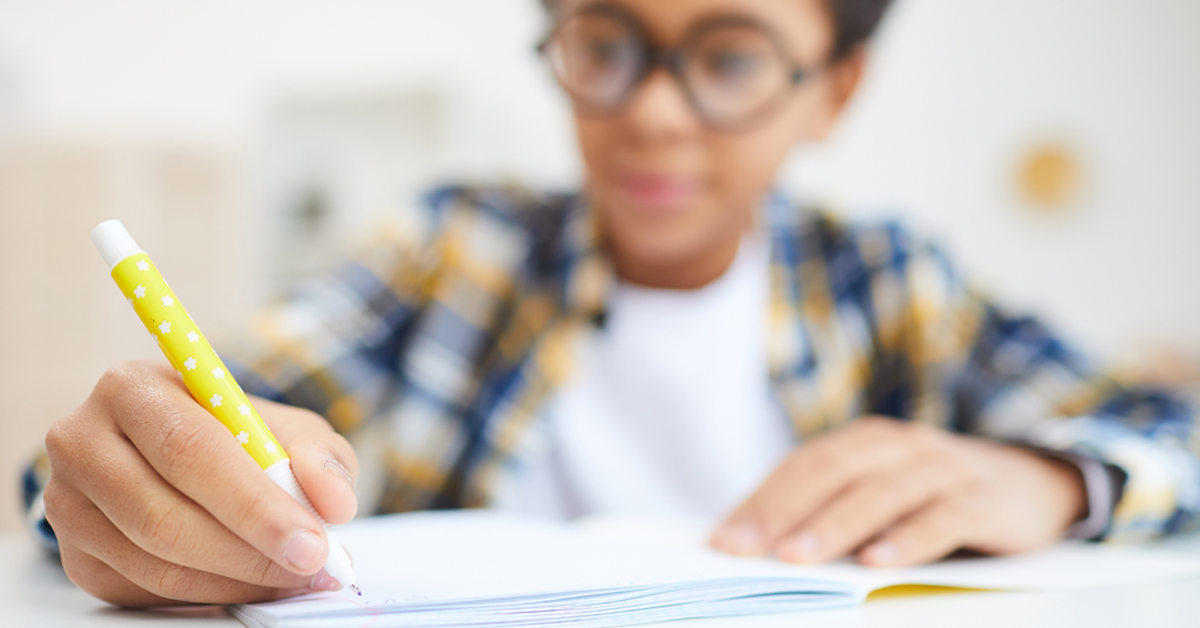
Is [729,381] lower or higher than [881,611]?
higher

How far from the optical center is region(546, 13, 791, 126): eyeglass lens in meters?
0.70

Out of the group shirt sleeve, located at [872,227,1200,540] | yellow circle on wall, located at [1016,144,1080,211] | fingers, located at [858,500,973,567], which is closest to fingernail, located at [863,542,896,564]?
fingers, located at [858,500,973,567]

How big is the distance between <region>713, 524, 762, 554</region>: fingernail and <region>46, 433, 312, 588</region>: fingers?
24 cm

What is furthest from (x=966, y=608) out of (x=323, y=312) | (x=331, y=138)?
(x=331, y=138)

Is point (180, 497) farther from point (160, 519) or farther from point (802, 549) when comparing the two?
point (802, 549)

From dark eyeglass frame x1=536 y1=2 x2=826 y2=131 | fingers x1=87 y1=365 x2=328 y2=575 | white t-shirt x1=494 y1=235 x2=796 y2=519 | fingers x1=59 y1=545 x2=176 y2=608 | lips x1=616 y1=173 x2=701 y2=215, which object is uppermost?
dark eyeglass frame x1=536 y1=2 x2=826 y2=131

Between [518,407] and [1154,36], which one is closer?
[518,407]

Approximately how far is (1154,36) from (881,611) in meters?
2.68

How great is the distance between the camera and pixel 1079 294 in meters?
2.45

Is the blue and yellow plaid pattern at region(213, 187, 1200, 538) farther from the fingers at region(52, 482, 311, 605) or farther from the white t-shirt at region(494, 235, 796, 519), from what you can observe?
the fingers at region(52, 482, 311, 605)

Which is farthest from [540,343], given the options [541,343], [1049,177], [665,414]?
[1049,177]

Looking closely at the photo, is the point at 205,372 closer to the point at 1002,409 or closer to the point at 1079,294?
the point at 1002,409

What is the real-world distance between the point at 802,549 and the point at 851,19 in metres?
0.57

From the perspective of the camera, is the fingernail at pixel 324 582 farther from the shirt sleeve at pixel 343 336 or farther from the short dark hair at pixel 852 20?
the short dark hair at pixel 852 20
